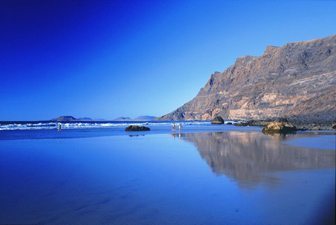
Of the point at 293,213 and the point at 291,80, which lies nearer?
the point at 293,213

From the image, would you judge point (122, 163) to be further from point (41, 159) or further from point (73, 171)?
point (41, 159)

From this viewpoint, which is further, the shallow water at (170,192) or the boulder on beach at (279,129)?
the boulder on beach at (279,129)

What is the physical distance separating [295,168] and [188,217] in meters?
8.65

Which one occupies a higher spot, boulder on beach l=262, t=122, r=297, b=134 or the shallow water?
boulder on beach l=262, t=122, r=297, b=134

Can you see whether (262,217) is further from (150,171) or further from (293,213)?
(150,171)

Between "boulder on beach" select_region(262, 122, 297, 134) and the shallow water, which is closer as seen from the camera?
the shallow water

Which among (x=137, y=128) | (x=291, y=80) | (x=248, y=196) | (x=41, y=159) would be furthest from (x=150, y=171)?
(x=291, y=80)

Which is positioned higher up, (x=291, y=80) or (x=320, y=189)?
(x=291, y=80)

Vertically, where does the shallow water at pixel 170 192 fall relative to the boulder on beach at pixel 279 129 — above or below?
below

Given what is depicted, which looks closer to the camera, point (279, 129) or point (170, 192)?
point (170, 192)

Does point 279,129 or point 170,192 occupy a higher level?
point 279,129

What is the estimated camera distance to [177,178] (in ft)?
43.7

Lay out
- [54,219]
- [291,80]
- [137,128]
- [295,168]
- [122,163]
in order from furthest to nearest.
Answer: [291,80], [137,128], [122,163], [295,168], [54,219]

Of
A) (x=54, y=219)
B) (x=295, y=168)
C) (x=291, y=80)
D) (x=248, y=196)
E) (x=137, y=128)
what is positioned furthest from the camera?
(x=291, y=80)
